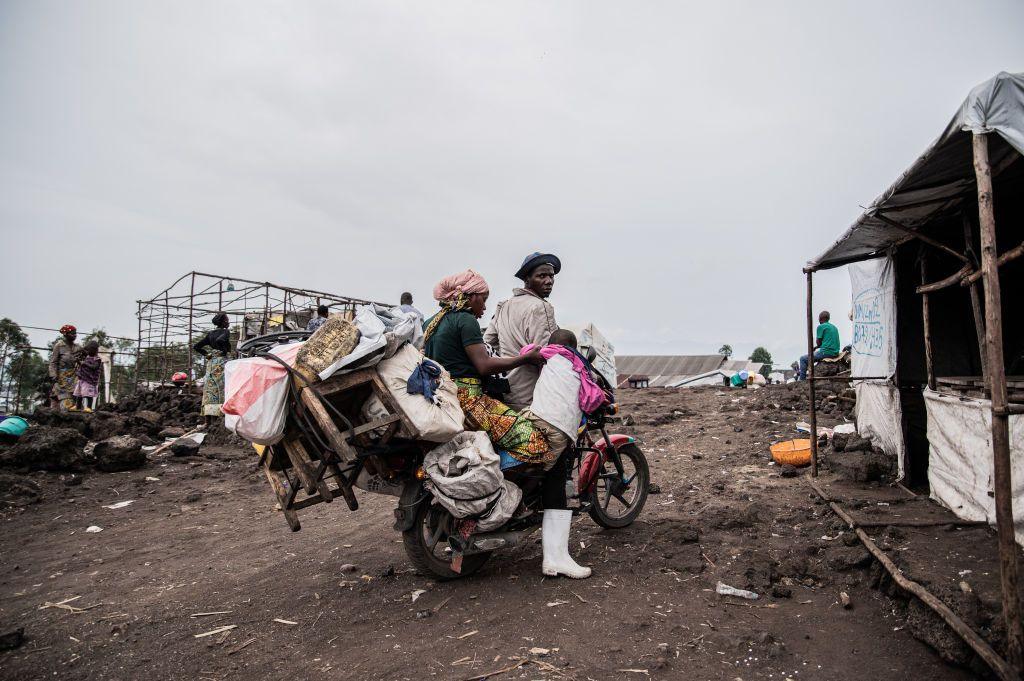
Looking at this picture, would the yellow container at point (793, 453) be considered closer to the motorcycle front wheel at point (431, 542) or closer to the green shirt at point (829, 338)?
the motorcycle front wheel at point (431, 542)

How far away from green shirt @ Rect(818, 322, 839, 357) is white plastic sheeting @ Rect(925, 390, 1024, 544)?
22.9 feet

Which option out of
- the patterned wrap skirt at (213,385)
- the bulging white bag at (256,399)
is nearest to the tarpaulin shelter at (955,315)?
the bulging white bag at (256,399)

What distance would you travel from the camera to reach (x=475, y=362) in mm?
3686

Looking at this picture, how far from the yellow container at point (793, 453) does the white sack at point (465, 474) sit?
4927 mm

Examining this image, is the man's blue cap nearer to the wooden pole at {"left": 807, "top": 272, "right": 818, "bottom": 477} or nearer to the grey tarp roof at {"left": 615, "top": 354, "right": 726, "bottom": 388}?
the wooden pole at {"left": 807, "top": 272, "right": 818, "bottom": 477}

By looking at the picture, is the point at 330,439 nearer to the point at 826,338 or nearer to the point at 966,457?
the point at 966,457

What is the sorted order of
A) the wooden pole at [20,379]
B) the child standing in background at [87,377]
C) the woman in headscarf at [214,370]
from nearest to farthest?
the woman in headscarf at [214,370] → the child standing in background at [87,377] → the wooden pole at [20,379]

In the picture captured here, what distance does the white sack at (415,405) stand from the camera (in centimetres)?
315

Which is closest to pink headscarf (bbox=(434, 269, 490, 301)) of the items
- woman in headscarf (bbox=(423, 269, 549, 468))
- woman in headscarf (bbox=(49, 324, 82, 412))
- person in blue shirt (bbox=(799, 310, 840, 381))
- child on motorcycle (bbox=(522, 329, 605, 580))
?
woman in headscarf (bbox=(423, 269, 549, 468))

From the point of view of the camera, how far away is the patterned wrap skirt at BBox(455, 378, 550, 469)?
3639mm

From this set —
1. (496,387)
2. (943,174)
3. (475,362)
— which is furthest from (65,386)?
(943,174)

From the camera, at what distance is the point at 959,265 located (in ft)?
19.3

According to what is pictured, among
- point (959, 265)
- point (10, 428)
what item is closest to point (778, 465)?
point (959, 265)

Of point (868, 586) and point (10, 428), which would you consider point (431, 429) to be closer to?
point (868, 586)
